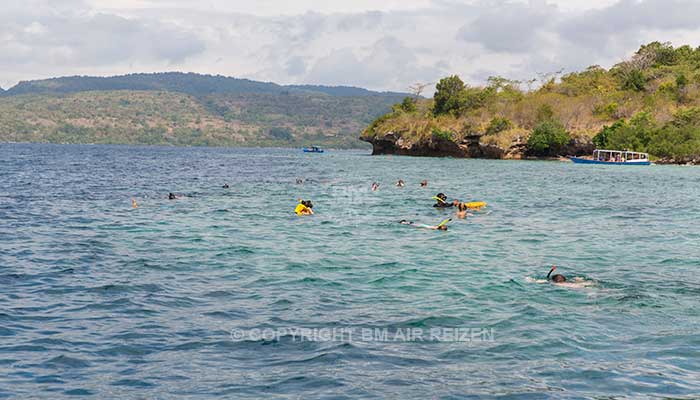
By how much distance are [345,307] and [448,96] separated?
118 metres

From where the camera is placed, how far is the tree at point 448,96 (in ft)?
415

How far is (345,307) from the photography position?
→ 14250 millimetres

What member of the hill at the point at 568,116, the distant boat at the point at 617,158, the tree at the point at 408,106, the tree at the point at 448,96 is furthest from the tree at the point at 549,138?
the tree at the point at 408,106

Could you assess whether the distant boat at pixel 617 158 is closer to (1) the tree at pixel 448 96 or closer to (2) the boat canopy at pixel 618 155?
(2) the boat canopy at pixel 618 155

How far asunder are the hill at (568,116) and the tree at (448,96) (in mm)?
195

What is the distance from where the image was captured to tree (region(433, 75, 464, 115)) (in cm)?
12656

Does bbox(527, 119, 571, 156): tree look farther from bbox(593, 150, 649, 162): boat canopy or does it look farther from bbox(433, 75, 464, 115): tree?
bbox(433, 75, 464, 115): tree

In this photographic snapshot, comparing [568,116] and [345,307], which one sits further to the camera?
[568,116]

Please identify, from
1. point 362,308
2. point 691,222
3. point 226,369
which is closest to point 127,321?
point 226,369

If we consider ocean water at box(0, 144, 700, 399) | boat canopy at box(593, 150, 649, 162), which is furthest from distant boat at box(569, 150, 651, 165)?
ocean water at box(0, 144, 700, 399)

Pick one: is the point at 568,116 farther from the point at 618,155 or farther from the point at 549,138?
the point at 618,155

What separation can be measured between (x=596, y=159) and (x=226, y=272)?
81.1 m

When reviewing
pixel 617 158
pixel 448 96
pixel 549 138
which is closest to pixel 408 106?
pixel 448 96

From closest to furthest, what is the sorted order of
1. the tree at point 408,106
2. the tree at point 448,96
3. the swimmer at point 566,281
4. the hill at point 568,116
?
the swimmer at point 566,281 < the hill at point 568,116 < the tree at point 448,96 < the tree at point 408,106
